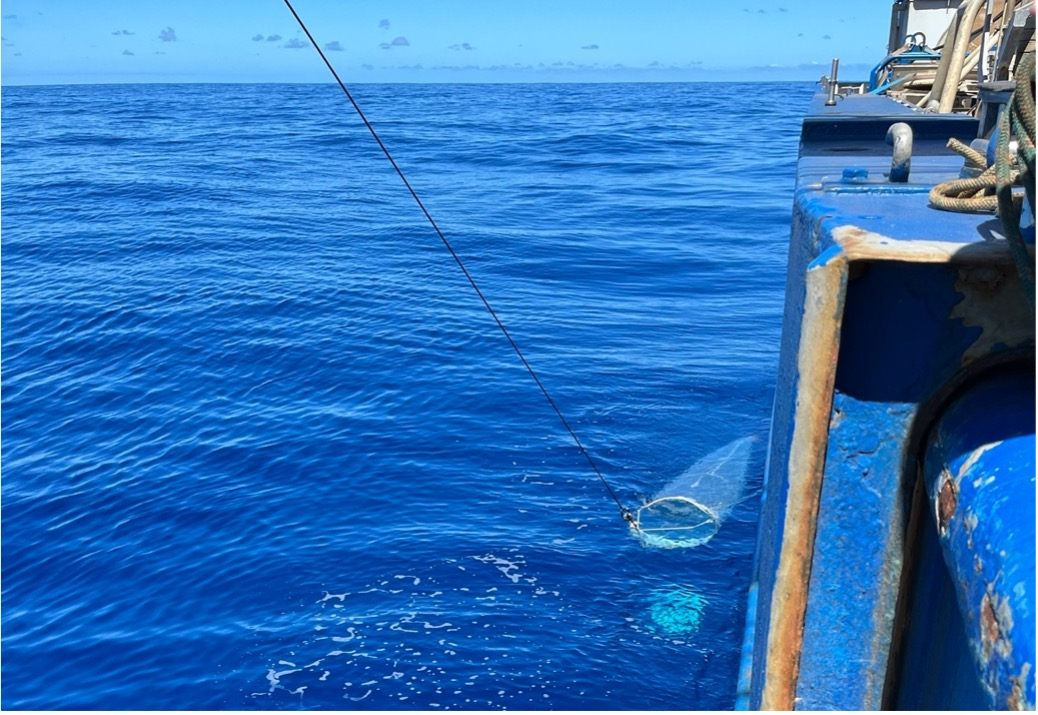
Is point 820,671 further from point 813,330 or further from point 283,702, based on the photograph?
point 283,702

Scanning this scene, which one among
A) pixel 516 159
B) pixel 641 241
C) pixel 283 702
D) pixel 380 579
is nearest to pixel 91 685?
pixel 283 702

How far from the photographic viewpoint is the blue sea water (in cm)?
631

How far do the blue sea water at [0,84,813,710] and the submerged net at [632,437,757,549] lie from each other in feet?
0.46

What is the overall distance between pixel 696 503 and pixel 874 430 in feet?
22.0

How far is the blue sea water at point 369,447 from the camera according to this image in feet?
20.7

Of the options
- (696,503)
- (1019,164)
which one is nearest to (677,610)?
(696,503)

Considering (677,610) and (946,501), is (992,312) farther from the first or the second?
(677,610)

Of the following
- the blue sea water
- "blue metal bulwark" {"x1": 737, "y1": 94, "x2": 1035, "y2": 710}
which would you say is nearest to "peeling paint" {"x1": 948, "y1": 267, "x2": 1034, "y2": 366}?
"blue metal bulwark" {"x1": 737, "y1": 94, "x2": 1035, "y2": 710}

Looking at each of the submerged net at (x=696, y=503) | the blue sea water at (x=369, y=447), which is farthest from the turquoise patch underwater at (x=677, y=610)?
the submerged net at (x=696, y=503)

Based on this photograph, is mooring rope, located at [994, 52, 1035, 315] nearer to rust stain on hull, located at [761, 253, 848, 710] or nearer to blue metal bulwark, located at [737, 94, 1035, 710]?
blue metal bulwark, located at [737, 94, 1035, 710]

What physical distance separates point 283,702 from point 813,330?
527cm

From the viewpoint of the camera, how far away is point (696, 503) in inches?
322

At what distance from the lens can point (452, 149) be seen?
32906 mm

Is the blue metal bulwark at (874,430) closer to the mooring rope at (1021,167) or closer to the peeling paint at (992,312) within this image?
the peeling paint at (992,312)
